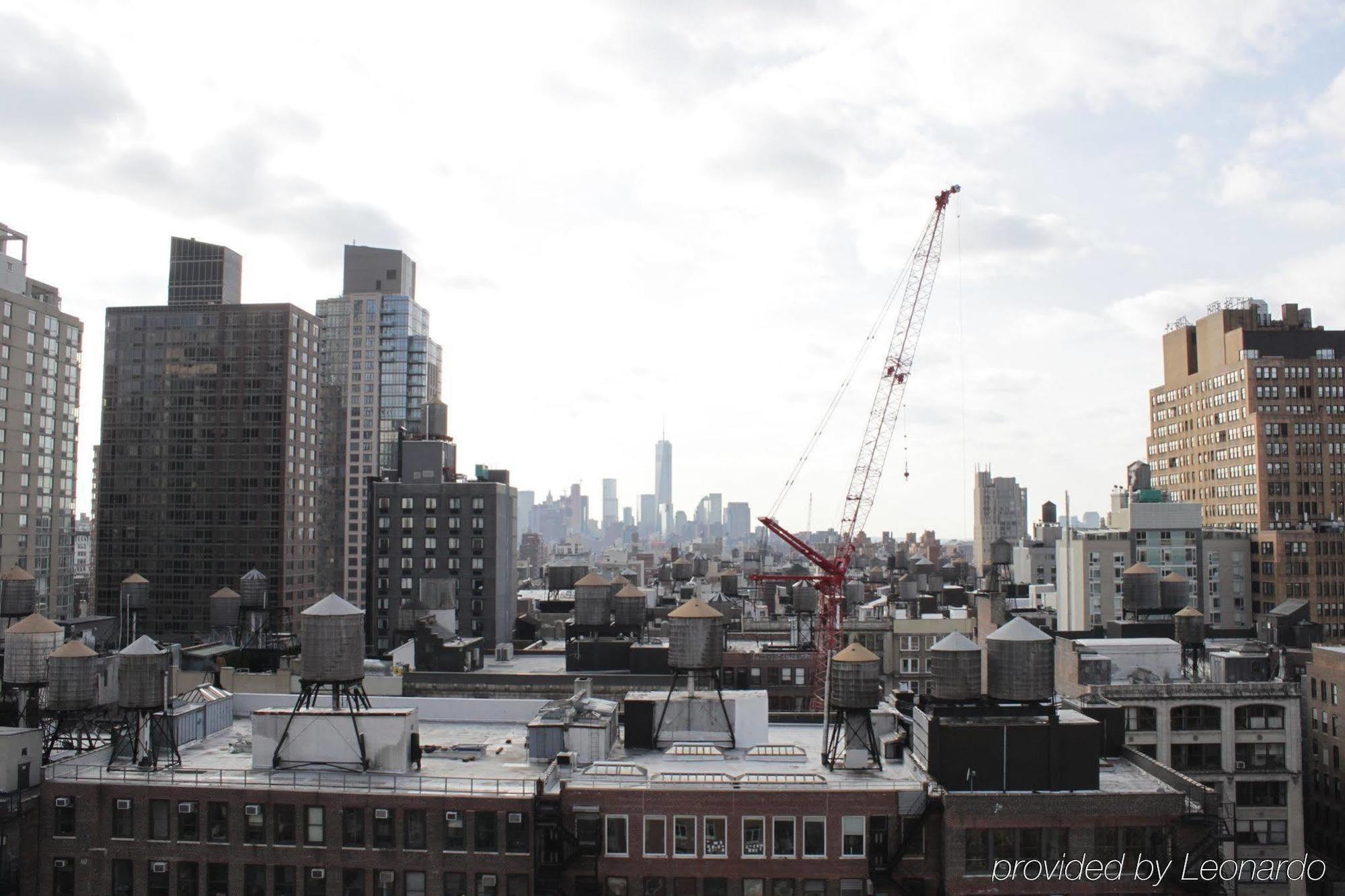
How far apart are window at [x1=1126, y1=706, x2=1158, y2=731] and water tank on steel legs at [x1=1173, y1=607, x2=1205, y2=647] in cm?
976

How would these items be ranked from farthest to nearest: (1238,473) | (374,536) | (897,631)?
1. (1238,473)
2. (374,536)
3. (897,631)

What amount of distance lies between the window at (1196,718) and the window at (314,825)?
54.4 m

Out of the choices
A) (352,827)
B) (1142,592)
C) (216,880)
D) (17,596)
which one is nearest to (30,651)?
(216,880)

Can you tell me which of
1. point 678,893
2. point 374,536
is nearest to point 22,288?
point 374,536

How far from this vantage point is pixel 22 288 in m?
136

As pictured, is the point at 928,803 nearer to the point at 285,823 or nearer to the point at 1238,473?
the point at 285,823

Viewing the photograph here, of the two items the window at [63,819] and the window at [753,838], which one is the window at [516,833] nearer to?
the window at [753,838]

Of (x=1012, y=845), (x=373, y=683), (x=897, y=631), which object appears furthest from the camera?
(x=897, y=631)

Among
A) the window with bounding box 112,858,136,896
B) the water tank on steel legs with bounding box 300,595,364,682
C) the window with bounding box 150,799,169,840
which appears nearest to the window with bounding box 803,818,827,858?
the water tank on steel legs with bounding box 300,595,364,682

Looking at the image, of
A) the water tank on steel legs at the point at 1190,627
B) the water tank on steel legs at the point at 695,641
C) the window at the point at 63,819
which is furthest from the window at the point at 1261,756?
the window at the point at 63,819

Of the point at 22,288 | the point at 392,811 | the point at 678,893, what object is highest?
the point at 22,288

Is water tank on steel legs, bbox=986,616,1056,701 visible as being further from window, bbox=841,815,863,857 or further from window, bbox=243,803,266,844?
window, bbox=243,803,266,844

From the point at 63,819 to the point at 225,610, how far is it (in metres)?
47.3

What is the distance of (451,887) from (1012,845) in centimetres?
2366
